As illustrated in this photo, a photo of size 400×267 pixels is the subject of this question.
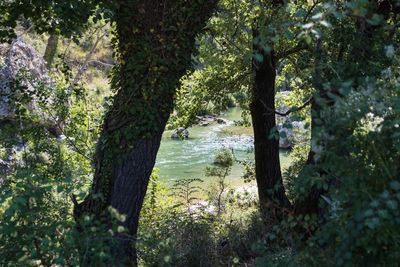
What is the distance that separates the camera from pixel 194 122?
7207mm

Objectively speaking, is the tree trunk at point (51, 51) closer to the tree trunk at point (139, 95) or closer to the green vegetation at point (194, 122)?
the green vegetation at point (194, 122)

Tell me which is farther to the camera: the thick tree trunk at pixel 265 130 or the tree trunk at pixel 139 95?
the thick tree trunk at pixel 265 130

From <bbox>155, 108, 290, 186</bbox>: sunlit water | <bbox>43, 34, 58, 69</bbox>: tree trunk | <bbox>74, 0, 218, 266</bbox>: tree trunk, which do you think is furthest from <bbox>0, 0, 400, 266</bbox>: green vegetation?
<bbox>43, 34, 58, 69</bbox>: tree trunk

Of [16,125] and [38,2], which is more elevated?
[38,2]

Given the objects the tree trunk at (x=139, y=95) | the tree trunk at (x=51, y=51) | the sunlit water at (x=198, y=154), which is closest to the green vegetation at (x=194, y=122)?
the tree trunk at (x=139, y=95)

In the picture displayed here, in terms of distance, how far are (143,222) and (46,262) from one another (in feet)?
10.8

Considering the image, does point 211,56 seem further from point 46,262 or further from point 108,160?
point 46,262

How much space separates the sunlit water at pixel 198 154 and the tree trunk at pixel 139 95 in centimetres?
657

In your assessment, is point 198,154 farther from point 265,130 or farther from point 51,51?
point 51,51

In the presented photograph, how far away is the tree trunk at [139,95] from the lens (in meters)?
3.53

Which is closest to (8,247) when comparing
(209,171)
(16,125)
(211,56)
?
(16,125)

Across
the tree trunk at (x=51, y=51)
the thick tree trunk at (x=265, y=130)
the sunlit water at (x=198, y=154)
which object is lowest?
the sunlit water at (x=198, y=154)

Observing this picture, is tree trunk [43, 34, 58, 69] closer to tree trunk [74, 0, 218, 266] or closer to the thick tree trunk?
the thick tree trunk

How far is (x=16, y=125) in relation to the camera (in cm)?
468
